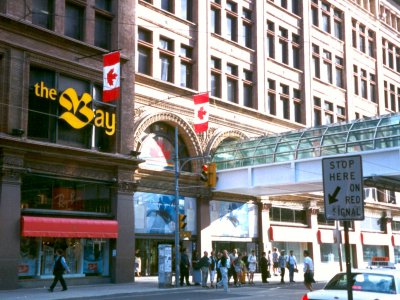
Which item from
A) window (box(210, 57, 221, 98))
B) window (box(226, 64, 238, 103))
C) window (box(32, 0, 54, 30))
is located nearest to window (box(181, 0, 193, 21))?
window (box(210, 57, 221, 98))

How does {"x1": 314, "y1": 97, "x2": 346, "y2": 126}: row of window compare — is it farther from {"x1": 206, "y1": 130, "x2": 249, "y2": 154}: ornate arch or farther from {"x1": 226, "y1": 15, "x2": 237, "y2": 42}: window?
{"x1": 226, "y1": 15, "x2": 237, "y2": 42}: window

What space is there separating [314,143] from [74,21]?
1547 centimetres

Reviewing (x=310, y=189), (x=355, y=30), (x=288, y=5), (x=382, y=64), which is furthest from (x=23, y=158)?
(x=382, y=64)

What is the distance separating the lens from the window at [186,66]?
128 ft

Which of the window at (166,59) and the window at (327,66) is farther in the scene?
the window at (327,66)

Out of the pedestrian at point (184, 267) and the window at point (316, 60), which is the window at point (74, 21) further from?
the window at point (316, 60)

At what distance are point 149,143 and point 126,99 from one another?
413 centimetres

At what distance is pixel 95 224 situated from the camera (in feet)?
94.5

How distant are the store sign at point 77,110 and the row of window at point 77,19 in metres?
3.17

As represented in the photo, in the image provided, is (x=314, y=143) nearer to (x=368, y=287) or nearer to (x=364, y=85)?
(x=368, y=287)

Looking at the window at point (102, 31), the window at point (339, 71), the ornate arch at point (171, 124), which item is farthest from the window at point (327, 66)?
the window at point (102, 31)

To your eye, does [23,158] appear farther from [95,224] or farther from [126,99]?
[126,99]

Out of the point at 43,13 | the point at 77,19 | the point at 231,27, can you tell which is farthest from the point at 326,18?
the point at 43,13

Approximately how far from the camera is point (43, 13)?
1137 inches
